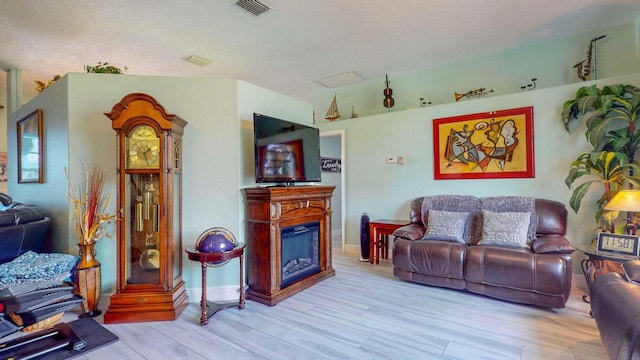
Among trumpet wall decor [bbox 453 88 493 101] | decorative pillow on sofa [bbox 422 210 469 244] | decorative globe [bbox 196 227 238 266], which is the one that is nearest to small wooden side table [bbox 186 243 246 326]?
decorative globe [bbox 196 227 238 266]

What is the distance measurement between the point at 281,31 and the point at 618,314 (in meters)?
3.65

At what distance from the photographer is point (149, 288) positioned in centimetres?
254

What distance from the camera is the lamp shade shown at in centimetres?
242

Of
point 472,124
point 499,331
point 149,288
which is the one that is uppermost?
point 472,124

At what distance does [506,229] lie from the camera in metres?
3.07

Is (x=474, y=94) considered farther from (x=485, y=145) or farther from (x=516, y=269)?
(x=516, y=269)

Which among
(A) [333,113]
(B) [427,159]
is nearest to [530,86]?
(B) [427,159]

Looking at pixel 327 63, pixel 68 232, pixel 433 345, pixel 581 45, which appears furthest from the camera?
pixel 327 63

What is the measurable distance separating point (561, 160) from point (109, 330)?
4.76 metres

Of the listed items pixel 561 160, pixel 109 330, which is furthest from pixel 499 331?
pixel 109 330

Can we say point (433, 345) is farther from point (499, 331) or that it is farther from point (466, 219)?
point (466, 219)

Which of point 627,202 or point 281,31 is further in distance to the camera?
point 281,31

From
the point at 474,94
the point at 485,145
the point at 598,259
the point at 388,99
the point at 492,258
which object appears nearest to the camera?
the point at 598,259

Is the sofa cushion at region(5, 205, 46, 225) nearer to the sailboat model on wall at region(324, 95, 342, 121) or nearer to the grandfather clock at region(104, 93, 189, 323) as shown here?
the grandfather clock at region(104, 93, 189, 323)
